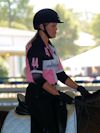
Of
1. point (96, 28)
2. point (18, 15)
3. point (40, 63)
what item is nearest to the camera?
point (40, 63)

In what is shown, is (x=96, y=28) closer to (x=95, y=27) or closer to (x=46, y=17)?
(x=95, y=27)

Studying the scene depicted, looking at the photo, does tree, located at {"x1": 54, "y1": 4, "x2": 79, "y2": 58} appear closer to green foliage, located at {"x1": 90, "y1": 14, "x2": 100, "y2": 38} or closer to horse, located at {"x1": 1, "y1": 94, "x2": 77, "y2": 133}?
green foliage, located at {"x1": 90, "y1": 14, "x2": 100, "y2": 38}

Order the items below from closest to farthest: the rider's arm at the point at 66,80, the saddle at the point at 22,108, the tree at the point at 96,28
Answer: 1. the saddle at the point at 22,108
2. the rider's arm at the point at 66,80
3. the tree at the point at 96,28

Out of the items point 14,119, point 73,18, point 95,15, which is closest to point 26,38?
point 95,15

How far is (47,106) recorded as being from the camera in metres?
3.38

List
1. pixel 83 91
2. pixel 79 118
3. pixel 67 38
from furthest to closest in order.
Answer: pixel 67 38
pixel 83 91
pixel 79 118

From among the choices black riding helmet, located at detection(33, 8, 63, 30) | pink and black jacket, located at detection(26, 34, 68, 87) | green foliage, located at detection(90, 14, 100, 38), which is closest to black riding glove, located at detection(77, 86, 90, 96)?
pink and black jacket, located at detection(26, 34, 68, 87)

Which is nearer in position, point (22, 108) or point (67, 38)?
point (22, 108)

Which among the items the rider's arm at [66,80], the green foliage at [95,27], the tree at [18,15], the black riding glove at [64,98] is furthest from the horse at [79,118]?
the green foliage at [95,27]

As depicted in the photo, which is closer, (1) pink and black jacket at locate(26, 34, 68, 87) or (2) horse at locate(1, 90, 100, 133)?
(1) pink and black jacket at locate(26, 34, 68, 87)

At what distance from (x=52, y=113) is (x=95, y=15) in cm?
2545

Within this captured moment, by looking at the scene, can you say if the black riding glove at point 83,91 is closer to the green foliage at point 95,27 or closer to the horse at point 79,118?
the horse at point 79,118

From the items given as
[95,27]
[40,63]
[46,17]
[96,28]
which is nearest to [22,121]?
[40,63]

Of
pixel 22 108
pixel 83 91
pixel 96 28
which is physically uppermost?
pixel 96 28
